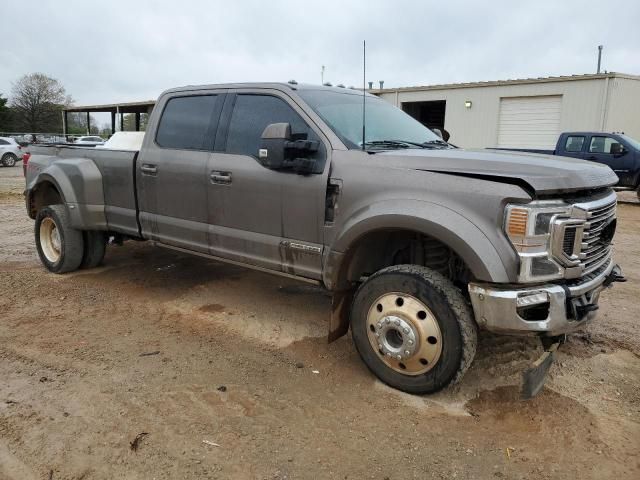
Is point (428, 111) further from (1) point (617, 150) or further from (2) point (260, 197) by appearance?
(2) point (260, 197)

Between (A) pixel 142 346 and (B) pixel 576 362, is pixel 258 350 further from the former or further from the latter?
(B) pixel 576 362

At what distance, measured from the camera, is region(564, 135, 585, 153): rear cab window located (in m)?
15.0

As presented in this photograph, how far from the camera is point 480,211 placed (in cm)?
302

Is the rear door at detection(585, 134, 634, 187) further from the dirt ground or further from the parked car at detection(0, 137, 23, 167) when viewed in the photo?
the parked car at detection(0, 137, 23, 167)

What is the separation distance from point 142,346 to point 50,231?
113 inches

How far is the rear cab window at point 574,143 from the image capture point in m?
15.0

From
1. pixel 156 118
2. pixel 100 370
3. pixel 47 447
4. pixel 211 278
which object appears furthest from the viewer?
pixel 211 278

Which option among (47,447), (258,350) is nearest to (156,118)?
(258,350)

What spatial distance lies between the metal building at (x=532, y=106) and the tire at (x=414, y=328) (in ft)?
58.2

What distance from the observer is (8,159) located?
2705 centimetres

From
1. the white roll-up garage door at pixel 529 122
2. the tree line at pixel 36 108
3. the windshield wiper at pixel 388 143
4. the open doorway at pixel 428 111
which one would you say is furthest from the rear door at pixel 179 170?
the tree line at pixel 36 108

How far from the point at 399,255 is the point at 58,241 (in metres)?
4.30

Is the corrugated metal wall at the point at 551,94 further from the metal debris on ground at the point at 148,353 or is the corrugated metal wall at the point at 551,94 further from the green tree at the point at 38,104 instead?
the green tree at the point at 38,104

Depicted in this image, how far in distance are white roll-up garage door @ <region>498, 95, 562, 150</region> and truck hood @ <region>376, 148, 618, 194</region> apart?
58.7 feet
